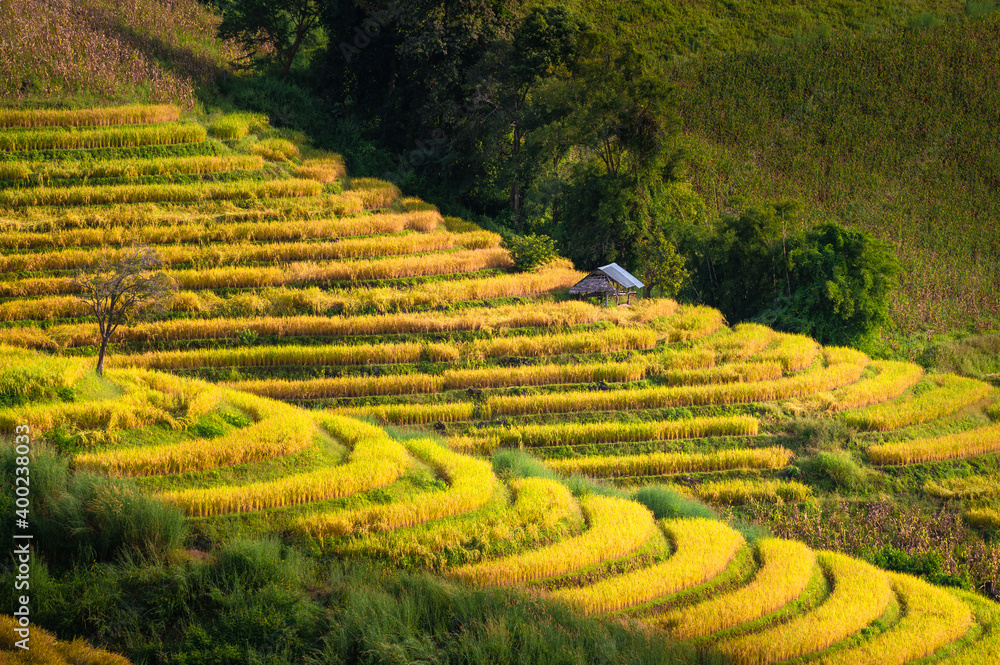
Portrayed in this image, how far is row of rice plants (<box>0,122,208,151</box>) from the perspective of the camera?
2348 cm

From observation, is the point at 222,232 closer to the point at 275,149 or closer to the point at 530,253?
the point at 275,149

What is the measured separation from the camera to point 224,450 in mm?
13273

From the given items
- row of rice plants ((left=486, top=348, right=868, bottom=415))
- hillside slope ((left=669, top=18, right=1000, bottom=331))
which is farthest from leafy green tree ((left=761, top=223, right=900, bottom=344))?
hillside slope ((left=669, top=18, right=1000, bottom=331))

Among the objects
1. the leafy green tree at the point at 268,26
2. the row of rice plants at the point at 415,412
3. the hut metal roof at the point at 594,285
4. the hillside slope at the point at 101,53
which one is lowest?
the row of rice plants at the point at 415,412

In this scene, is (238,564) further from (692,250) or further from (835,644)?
(692,250)

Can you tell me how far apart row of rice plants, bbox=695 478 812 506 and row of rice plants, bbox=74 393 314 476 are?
887 cm

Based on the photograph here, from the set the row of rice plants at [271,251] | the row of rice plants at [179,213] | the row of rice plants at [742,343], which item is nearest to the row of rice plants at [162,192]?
the row of rice plants at [179,213]

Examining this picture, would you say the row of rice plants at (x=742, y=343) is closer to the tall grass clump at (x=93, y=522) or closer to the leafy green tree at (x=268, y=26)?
the tall grass clump at (x=93, y=522)

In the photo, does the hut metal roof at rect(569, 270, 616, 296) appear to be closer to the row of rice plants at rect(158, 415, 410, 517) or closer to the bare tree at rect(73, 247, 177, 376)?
the row of rice plants at rect(158, 415, 410, 517)

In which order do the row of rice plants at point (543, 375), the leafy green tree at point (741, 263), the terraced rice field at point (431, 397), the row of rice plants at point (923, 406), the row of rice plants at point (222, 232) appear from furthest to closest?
the leafy green tree at point (741, 263) < the row of rice plants at point (222, 232) < the row of rice plants at point (923, 406) < the row of rice plants at point (543, 375) < the terraced rice field at point (431, 397)

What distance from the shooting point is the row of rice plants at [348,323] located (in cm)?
1973

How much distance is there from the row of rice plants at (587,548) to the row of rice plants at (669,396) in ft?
15.9

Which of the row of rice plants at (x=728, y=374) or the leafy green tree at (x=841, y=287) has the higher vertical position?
the leafy green tree at (x=841, y=287)

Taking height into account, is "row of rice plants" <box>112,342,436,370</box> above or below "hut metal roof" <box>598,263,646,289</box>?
below
